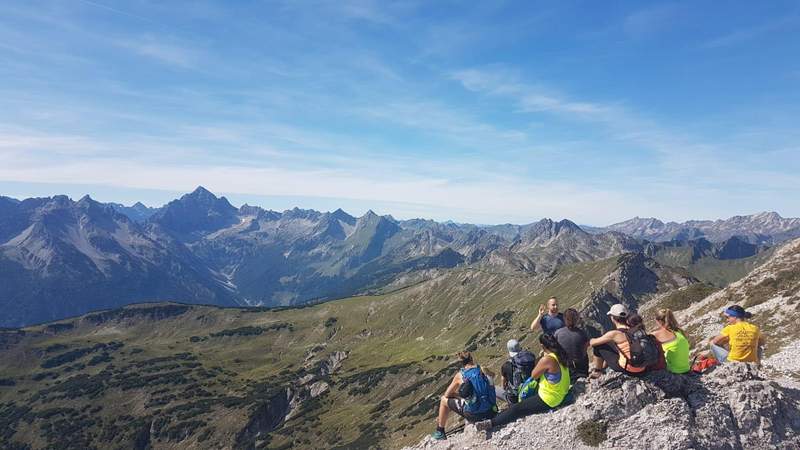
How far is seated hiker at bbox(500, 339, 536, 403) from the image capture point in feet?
60.6

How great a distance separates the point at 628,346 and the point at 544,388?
344 cm

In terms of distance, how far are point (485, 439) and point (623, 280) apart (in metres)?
153

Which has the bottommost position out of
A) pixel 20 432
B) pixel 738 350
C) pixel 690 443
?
pixel 20 432

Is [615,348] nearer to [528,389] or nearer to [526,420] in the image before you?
[528,389]

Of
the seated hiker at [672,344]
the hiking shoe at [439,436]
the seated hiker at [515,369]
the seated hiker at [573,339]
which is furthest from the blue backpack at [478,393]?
the seated hiker at [672,344]

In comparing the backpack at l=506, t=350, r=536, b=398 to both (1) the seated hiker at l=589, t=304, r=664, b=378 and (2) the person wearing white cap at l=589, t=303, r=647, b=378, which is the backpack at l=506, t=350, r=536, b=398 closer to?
(2) the person wearing white cap at l=589, t=303, r=647, b=378

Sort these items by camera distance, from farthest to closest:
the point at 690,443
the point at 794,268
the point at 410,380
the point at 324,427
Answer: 1. the point at 410,380
2. the point at 324,427
3. the point at 794,268
4. the point at 690,443

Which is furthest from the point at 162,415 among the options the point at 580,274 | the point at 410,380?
A: the point at 580,274

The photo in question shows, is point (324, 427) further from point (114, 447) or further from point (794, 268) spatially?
point (794, 268)

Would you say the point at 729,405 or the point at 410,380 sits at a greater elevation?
the point at 729,405

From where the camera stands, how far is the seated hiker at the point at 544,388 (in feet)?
55.2

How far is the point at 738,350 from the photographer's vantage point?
63.2 ft

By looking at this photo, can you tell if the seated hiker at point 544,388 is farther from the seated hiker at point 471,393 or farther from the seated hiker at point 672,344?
the seated hiker at point 672,344

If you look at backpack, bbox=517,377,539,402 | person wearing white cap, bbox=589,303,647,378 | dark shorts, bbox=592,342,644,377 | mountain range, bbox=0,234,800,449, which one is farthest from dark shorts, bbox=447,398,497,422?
dark shorts, bbox=592,342,644,377
